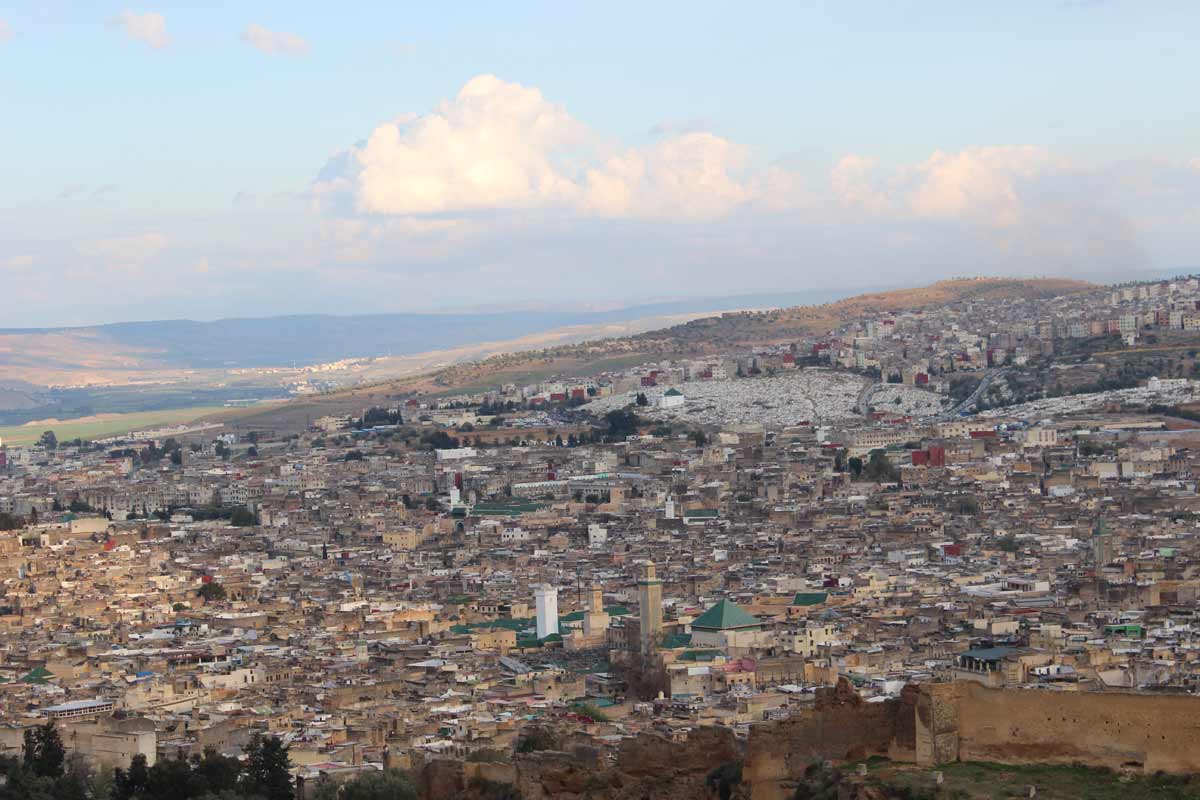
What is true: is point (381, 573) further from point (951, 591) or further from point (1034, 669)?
point (1034, 669)

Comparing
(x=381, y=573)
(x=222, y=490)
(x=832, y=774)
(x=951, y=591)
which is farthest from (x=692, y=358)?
(x=832, y=774)

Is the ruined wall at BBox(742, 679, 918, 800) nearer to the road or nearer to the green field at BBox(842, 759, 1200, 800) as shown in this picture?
the green field at BBox(842, 759, 1200, 800)

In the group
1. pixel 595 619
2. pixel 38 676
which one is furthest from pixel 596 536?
pixel 38 676

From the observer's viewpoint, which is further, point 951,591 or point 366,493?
point 366,493

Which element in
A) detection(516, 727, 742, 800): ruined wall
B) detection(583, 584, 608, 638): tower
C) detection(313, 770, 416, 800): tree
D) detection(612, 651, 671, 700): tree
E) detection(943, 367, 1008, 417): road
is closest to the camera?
detection(516, 727, 742, 800): ruined wall

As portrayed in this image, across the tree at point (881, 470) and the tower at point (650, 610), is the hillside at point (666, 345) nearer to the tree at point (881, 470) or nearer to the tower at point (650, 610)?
the tree at point (881, 470)

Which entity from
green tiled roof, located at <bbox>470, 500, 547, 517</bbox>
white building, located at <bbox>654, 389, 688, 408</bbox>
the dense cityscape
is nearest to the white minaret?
the dense cityscape
